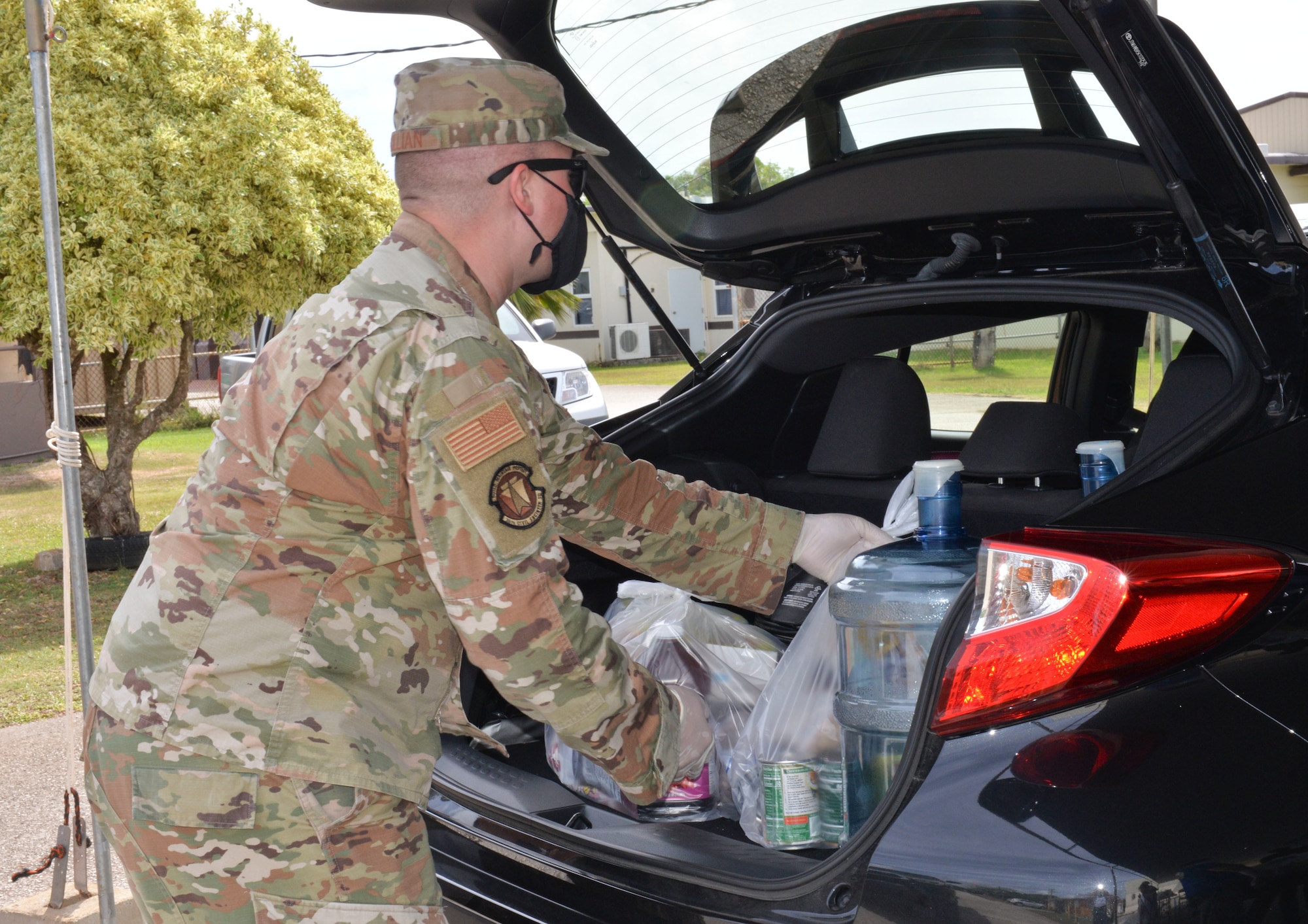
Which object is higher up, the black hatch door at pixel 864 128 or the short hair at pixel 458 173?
the black hatch door at pixel 864 128

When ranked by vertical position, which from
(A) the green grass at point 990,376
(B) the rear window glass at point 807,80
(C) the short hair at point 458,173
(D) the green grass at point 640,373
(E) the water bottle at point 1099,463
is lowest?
(D) the green grass at point 640,373

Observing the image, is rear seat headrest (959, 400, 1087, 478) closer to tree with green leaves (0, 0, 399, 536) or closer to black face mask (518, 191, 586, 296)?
black face mask (518, 191, 586, 296)

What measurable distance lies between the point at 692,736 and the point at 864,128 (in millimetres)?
1351

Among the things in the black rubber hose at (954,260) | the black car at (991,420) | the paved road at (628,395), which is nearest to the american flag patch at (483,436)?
the black car at (991,420)

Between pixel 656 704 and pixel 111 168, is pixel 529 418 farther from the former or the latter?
pixel 111 168

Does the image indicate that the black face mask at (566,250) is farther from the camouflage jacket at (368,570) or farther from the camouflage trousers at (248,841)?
the camouflage trousers at (248,841)

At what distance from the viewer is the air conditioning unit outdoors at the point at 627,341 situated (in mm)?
28047

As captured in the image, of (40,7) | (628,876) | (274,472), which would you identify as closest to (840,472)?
(628,876)

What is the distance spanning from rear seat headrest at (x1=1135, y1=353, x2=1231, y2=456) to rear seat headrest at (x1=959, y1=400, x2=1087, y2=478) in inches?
12.9

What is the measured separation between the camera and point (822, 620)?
2.06 m

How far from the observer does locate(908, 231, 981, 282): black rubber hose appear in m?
2.57

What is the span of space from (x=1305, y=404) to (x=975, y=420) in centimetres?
177

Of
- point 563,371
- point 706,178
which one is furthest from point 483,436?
point 563,371

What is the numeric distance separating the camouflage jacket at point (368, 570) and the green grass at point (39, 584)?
3.57 metres
